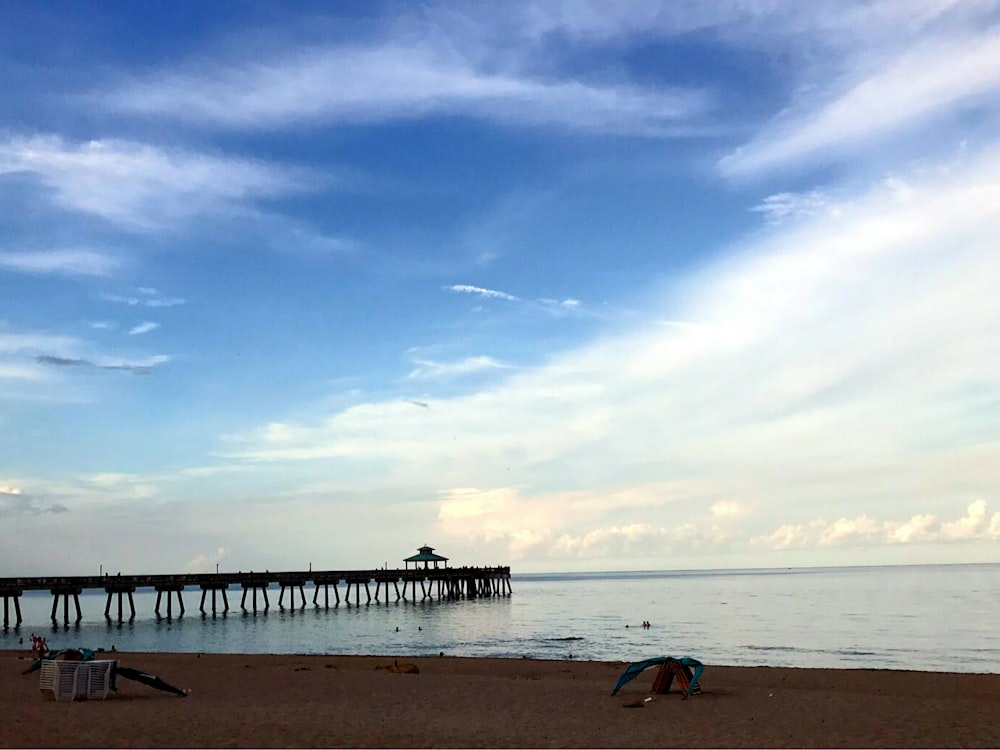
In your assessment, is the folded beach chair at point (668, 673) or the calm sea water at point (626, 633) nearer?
the folded beach chair at point (668, 673)

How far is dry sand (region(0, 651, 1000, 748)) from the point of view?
504 inches

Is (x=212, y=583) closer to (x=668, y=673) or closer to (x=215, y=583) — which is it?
(x=215, y=583)

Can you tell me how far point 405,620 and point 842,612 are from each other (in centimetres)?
3183

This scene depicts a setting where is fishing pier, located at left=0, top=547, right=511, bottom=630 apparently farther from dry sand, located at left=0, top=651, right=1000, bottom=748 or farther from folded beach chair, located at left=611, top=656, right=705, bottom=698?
folded beach chair, located at left=611, top=656, right=705, bottom=698

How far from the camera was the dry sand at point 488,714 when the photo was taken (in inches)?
504

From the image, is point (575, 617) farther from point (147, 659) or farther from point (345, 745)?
point (345, 745)

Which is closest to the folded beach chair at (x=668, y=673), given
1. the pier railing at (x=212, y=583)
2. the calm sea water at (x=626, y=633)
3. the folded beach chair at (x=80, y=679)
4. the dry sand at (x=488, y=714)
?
the dry sand at (x=488, y=714)

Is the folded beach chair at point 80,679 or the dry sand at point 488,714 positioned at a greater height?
the folded beach chair at point 80,679

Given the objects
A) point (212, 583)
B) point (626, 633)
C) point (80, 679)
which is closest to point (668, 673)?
point (80, 679)

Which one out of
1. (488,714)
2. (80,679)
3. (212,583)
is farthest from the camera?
(212,583)

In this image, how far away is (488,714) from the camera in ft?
52.3

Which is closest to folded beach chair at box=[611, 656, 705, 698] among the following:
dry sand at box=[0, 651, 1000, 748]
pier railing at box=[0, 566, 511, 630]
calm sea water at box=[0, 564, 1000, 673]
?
dry sand at box=[0, 651, 1000, 748]

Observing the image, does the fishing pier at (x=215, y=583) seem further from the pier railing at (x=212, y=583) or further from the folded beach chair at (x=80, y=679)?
the folded beach chair at (x=80, y=679)

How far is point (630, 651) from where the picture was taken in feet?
129
